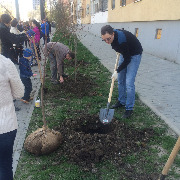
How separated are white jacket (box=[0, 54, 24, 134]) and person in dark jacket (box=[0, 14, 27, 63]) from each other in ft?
14.0

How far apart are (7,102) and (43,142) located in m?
1.43

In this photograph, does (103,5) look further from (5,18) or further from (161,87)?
(5,18)

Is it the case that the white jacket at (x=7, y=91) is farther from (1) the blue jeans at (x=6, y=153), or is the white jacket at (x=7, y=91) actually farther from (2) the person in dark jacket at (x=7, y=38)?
(2) the person in dark jacket at (x=7, y=38)

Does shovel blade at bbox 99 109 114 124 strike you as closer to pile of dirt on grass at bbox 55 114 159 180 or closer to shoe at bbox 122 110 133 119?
pile of dirt on grass at bbox 55 114 159 180

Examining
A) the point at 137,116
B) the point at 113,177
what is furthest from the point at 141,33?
the point at 113,177

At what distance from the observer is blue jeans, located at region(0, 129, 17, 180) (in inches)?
86.5

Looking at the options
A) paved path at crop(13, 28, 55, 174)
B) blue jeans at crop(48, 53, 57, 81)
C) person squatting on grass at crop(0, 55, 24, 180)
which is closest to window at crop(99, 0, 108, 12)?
blue jeans at crop(48, 53, 57, 81)

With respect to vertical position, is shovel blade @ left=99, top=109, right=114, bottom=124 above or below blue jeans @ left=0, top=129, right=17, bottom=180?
below

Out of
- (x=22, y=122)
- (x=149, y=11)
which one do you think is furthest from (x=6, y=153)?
(x=149, y=11)

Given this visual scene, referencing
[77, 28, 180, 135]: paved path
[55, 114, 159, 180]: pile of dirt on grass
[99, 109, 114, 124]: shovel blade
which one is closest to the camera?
[55, 114, 159, 180]: pile of dirt on grass

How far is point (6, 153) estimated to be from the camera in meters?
2.31

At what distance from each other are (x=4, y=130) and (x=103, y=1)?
2242 cm

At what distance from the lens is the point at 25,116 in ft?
15.7

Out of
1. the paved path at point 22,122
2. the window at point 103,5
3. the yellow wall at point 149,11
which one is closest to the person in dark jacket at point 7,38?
the paved path at point 22,122
